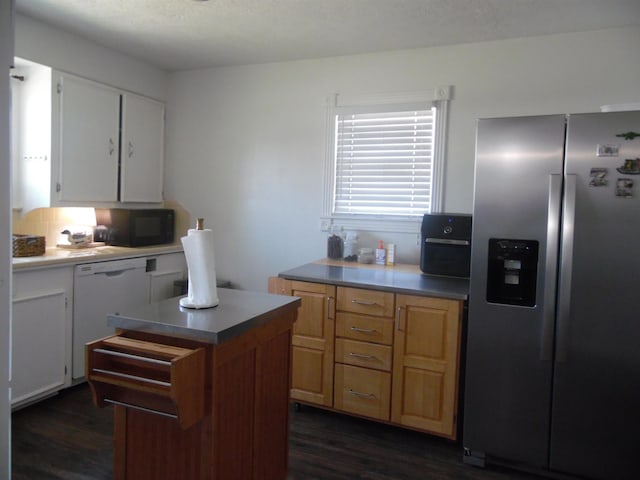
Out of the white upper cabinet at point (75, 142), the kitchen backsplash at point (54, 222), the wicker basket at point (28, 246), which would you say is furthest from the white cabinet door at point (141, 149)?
the wicker basket at point (28, 246)

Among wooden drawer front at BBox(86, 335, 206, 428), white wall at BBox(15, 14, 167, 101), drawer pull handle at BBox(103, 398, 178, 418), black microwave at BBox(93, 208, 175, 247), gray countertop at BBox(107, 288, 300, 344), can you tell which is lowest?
drawer pull handle at BBox(103, 398, 178, 418)

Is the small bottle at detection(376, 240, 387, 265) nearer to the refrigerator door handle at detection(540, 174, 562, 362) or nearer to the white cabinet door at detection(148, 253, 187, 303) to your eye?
the refrigerator door handle at detection(540, 174, 562, 362)

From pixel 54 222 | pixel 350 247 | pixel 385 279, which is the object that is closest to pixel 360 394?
pixel 385 279

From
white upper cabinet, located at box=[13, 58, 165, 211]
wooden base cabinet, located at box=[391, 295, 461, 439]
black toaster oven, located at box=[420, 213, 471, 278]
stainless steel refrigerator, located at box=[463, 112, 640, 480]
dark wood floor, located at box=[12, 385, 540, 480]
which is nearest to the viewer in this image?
stainless steel refrigerator, located at box=[463, 112, 640, 480]

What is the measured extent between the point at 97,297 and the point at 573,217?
301 centimetres

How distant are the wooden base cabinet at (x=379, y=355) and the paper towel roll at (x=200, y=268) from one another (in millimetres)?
1149

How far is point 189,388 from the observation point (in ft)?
4.66

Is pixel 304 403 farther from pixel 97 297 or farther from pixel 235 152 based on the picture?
pixel 235 152

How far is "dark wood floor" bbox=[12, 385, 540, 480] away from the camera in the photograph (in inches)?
92.2

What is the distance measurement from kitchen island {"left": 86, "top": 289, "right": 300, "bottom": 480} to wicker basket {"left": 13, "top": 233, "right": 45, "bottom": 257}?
174 centimetres

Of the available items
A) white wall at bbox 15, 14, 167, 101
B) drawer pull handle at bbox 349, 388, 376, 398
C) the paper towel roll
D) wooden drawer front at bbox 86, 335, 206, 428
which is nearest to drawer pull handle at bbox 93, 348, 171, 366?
wooden drawer front at bbox 86, 335, 206, 428

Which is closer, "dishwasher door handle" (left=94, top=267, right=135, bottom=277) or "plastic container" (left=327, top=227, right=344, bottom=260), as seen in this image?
"dishwasher door handle" (left=94, top=267, right=135, bottom=277)

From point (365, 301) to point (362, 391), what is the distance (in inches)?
21.4

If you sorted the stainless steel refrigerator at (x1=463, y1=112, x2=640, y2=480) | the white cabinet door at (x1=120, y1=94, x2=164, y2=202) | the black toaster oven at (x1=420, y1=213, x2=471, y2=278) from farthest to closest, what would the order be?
1. the white cabinet door at (x1=120, y1=94, x2=164, y2=202)
2. the black toaster oven at (x1=420, y1=213, x2=471, y2=278)
3. the stainless steel refrigerator at (x1=463, y1=112, x2=640, y2=480)
